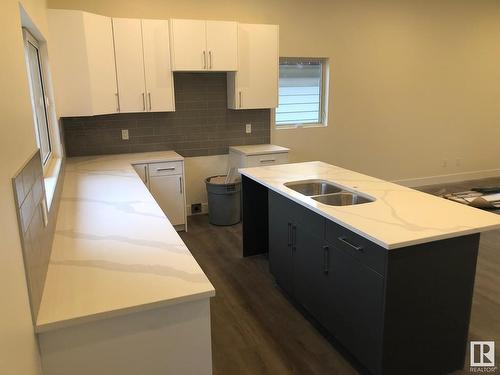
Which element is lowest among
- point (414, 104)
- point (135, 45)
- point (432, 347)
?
point (432, 347)

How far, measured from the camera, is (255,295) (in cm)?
319

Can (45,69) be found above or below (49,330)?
above

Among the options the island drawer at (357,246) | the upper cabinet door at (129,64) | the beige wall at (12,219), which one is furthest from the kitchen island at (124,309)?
the upper cabinet door at (129,64)

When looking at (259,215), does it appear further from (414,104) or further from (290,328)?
(414,104)

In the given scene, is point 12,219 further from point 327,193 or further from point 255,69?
point 255,69

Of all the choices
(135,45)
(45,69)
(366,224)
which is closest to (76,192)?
(45,69)

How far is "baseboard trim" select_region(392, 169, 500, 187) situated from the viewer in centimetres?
636

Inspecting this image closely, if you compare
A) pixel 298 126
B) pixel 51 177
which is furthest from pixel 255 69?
pixel 51 177

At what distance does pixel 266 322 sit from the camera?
2824mm

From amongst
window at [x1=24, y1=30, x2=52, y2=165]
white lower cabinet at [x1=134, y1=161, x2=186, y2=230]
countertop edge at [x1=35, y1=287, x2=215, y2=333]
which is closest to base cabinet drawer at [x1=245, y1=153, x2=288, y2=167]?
white lower cabinet at [x1=134, y1=161, x2=186, y2=230]

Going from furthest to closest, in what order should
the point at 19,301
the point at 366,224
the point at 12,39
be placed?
1. the point at 366,224
2. the point at 12,39
3. the point at 19,301

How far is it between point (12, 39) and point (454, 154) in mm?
6532

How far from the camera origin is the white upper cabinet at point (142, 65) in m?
4.11

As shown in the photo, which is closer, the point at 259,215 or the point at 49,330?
the point at 49,330
